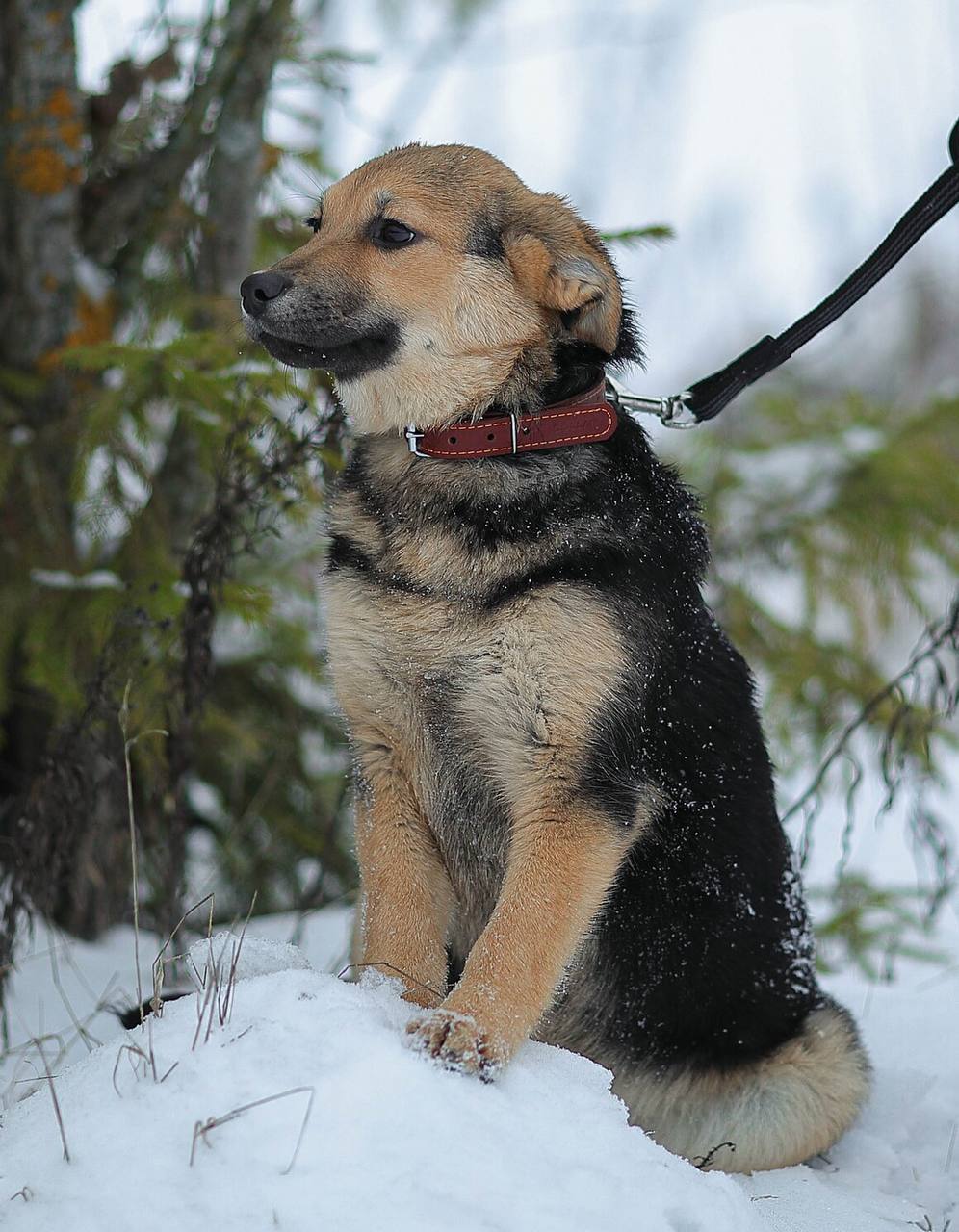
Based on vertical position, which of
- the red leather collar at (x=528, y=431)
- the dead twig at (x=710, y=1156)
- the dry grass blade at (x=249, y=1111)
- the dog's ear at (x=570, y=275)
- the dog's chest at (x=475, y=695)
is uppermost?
the dog's ear at (x=570, y=275)

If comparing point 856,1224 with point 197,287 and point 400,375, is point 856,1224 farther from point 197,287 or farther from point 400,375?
point 197,287

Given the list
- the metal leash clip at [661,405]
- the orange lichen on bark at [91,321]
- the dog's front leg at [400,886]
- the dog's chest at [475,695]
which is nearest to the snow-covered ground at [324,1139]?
the dog's front leg at [400,886]

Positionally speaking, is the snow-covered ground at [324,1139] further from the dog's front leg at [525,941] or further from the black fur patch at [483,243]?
the black fur patch at [483,243]

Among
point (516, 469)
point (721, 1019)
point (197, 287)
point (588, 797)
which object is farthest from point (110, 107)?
point (721, 1019)

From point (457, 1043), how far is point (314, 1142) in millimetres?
405

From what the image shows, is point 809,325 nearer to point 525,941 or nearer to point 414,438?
point 414,438

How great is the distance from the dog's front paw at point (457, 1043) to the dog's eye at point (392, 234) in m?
1.87

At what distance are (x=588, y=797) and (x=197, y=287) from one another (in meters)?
2.97

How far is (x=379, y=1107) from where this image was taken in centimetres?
210

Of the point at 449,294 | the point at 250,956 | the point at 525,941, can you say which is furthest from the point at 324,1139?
the point at 449,294

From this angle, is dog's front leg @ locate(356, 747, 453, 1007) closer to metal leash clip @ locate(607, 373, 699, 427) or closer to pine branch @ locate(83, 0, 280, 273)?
metal leash clip @ locate(607, 373, 699, 427)

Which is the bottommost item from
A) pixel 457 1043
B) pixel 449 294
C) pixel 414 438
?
pixel 457 1043

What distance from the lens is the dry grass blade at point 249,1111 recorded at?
198 cm

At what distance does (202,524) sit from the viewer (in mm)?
3875
